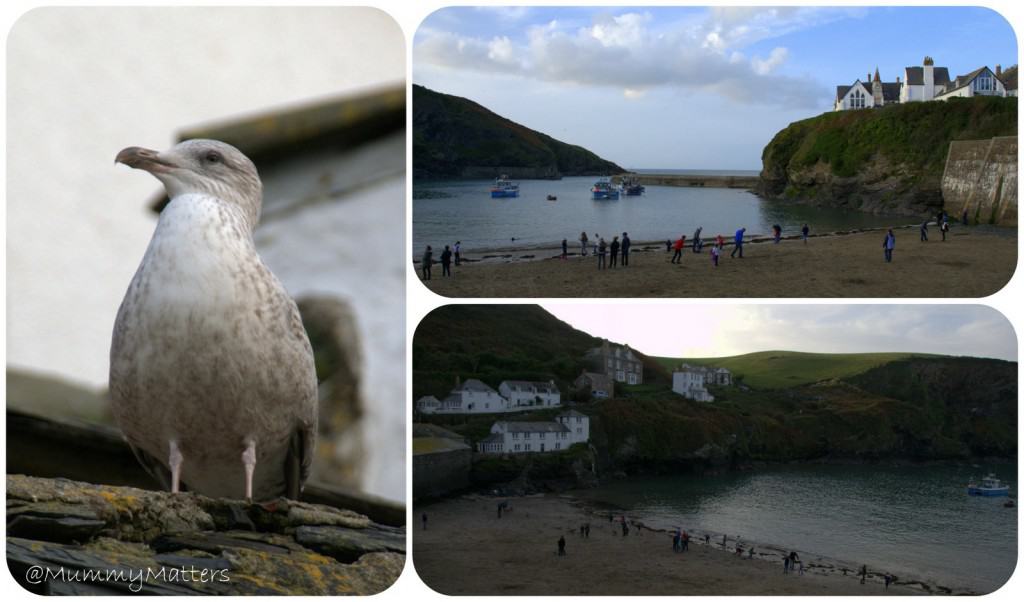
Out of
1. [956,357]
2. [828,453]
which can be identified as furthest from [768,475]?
[956,357]

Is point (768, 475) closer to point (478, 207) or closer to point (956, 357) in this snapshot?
→ point (956, 357)

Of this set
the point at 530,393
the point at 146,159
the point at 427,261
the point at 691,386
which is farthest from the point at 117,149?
the point at 691,386

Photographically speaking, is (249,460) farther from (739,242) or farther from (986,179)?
(986,179)

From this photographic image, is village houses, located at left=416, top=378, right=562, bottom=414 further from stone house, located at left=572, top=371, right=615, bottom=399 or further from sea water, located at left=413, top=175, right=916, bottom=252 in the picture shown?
sea water, located at left=413, top=175, right=916, bottom=252

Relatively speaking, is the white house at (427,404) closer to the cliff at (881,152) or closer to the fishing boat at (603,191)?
the fishing boat at (603,191)

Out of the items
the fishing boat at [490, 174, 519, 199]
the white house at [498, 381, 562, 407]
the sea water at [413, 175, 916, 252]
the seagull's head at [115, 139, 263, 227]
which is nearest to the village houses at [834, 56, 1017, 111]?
the sea water at [413, 175, 916, 252]

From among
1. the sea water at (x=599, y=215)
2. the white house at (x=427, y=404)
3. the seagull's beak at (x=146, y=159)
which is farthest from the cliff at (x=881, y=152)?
the seagull's beak at (x=146, y=159)
